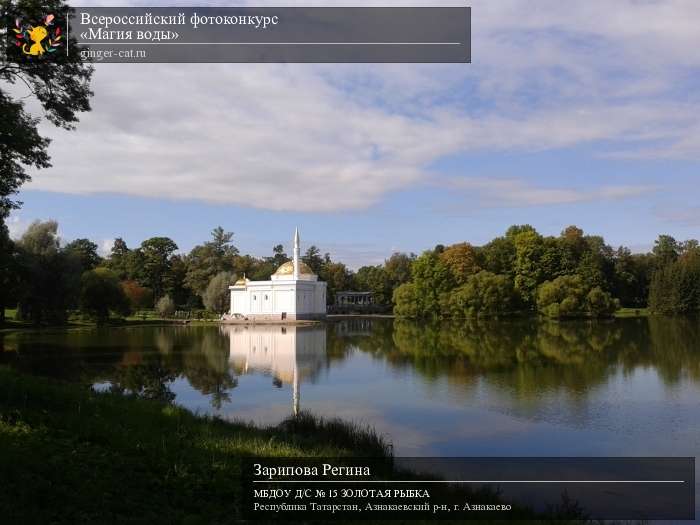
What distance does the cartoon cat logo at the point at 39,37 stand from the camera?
40.0 ft

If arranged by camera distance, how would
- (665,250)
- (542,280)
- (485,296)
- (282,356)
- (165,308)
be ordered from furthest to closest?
1. (665,250)
2. (542,280)
3. (485,296)
4. (165,308)
5. (282,356)

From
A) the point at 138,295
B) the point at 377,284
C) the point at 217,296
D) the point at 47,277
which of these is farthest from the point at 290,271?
the point at 47,277

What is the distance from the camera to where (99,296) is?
46.7 metres

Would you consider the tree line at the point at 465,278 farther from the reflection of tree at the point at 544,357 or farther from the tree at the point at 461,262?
the reflection of tree at the point at 544,357

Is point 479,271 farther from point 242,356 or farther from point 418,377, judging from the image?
→ point 418,377

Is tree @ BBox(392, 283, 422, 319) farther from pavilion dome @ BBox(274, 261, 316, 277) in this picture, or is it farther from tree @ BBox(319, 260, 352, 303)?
tree @ BBox(319, 260, 352, 303)

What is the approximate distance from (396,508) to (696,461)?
6.84 meters

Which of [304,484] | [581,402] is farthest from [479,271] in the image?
[304,484]

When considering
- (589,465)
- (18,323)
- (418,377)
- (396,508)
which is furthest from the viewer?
(18,323)

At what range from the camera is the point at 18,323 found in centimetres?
4347

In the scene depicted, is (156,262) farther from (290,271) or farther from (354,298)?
(354,298)

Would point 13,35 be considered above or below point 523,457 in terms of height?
above

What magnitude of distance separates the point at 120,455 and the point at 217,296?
61.7 metres

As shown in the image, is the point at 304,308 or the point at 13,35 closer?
the point at 13,35
